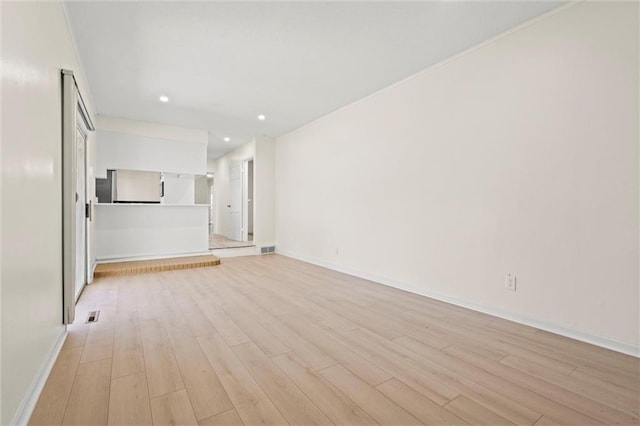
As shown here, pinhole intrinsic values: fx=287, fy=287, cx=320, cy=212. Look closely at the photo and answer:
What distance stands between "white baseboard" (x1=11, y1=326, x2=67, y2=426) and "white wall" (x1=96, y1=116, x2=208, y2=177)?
3.98 metres

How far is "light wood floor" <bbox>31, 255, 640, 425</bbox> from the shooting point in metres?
1.40

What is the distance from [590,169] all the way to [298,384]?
2.58 meters

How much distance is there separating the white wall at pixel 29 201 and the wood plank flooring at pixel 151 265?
2475mm

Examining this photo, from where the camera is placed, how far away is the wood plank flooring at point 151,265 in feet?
14.0

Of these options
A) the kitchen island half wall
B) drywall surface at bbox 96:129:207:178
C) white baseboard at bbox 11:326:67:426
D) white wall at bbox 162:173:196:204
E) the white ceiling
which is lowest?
white baseboard at bbox 11:326:67:426

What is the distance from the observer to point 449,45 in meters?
2.82

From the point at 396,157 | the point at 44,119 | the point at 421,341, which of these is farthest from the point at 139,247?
the point at 421,341

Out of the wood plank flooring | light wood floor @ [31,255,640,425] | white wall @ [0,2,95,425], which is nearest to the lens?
white wall @ [0,2,95,425]

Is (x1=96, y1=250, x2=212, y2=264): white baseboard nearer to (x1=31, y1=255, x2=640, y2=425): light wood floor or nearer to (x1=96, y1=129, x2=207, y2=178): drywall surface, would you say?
(x1=96, y1=129, x2=207, y2=178): drywall surface

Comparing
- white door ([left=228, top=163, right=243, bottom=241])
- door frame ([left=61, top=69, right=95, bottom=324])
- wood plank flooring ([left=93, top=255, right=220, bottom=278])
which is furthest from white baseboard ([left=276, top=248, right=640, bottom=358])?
white door ([left=228, top=163, right=243, bottom=241])

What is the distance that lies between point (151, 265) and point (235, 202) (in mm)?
3379

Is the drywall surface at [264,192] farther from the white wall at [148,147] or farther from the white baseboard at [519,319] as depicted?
the white baseboard at [519,319]

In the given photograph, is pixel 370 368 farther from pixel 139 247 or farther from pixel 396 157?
pixel 139 247

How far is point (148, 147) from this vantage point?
532cm
